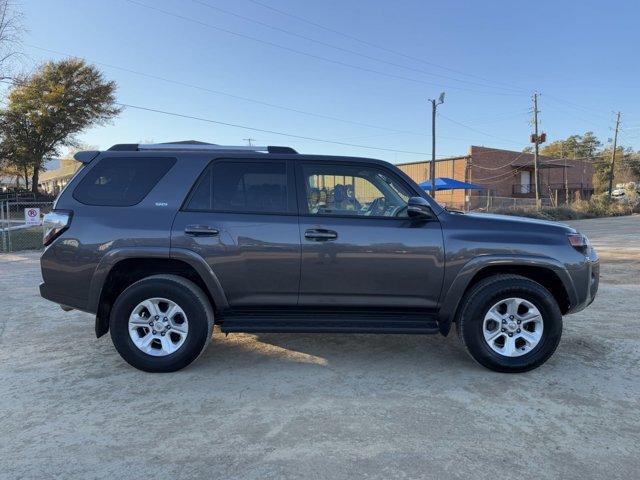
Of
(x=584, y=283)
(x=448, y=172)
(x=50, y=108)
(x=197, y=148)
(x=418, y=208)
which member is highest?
(x=50, y=108)

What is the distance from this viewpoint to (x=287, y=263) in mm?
4141

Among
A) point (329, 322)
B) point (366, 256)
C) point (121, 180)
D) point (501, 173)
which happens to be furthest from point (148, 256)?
point (501, 173)

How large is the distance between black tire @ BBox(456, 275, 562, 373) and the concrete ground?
0.14 metres

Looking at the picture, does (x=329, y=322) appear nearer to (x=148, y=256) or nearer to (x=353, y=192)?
(x=353, y=192)

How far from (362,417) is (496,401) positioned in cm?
109

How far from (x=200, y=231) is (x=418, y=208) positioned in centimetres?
189

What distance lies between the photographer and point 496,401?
12.0 ft

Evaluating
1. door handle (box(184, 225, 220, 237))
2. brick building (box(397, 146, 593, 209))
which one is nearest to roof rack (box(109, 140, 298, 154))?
door handle (box(184, 225, 220, 237))

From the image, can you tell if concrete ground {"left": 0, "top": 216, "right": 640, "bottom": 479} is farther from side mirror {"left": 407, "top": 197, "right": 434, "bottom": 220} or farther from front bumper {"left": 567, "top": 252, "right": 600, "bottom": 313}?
side mirror {"left": 407, "top": 197, "right": 434, "bottom": 220}

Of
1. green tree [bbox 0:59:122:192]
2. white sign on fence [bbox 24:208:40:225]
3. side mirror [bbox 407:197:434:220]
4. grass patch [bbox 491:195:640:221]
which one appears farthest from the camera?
green tree [bbox 0:59:122:192]

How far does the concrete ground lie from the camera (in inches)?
111

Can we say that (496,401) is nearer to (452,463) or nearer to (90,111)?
(452,463)

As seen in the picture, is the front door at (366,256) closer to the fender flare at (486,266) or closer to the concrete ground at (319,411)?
the fender flare at (486,266)

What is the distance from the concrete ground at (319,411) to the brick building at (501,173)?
36.7 meters
